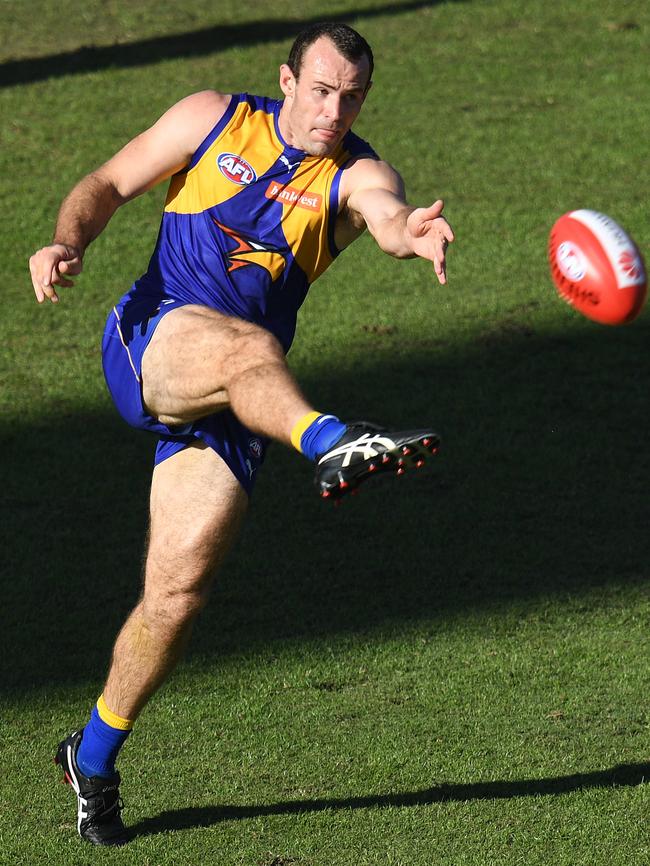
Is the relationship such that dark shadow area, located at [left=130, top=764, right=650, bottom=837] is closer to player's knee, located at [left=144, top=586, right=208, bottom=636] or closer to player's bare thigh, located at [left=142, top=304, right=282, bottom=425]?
player's knee, located at [left=144, top=586, right=208, bottom=636]

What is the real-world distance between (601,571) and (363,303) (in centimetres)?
414

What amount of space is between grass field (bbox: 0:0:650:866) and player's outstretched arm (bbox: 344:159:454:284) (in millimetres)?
2133

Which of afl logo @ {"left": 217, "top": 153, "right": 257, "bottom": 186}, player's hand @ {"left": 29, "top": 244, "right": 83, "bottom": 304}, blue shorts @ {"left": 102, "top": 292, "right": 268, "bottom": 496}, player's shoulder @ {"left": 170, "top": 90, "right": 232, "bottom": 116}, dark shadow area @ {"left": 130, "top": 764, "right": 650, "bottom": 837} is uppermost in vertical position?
player's shoulder @ {"left": 170, "top": 90, "right": 232, "bottom": 116}

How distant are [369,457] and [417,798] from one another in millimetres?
1888

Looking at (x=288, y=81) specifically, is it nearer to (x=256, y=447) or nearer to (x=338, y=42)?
(x=338, y=42)

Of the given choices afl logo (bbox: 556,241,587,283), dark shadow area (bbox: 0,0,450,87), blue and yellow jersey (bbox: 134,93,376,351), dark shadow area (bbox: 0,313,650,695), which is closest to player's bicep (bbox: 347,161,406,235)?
blue and yellow jersey (bbox: 134,93,376,351)

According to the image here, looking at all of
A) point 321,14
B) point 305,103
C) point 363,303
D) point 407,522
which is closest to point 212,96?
point 305,103

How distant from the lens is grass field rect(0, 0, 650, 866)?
5.93m

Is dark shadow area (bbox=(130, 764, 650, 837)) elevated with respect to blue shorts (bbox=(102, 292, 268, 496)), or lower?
lower

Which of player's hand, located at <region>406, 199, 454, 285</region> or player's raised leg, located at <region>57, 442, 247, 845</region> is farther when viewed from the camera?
player's raised leg, located at <region>57, 442, 247, 845</region>

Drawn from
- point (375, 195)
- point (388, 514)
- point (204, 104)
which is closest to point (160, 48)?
point (388, 514)

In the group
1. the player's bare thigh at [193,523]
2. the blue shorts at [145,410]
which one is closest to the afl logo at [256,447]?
the blue shorts at [145,410]

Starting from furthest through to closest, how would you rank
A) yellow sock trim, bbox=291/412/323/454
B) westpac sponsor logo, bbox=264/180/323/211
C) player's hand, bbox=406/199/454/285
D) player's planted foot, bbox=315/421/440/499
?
westpac sponsor logo, bbox=264/180/323/211 → player's hand, bbox=406/199/454/285 → yellow sock trim, bbox=291/412/323/454 → player's planted foot, bbox=315/421/440/499

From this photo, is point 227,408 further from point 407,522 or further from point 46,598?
point 407,522
